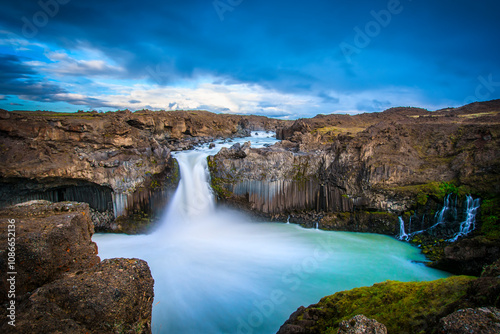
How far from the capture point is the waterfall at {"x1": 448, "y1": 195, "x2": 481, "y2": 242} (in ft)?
50.9

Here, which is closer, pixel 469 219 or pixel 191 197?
pixel 469 219

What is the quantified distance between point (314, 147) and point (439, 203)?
10151mm

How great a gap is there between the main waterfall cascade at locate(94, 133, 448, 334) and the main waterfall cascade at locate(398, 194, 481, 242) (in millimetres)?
1511

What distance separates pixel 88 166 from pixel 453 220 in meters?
26.3

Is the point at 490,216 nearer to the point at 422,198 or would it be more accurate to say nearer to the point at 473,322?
the point at 422,198

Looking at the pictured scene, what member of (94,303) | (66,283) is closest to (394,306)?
(94,303)

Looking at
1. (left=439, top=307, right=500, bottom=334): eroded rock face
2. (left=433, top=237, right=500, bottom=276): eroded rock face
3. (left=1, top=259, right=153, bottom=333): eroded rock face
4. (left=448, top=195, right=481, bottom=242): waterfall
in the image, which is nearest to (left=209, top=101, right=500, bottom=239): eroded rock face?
(left=448, top=195, right=481, bottom=242): waterfall

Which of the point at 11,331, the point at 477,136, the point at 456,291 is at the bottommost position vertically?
the point at 456,291

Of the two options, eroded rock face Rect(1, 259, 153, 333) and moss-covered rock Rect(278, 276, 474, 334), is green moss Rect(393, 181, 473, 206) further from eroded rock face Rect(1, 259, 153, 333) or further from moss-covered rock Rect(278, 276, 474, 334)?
eroded rock face Rect(1, 259, 153, 333)

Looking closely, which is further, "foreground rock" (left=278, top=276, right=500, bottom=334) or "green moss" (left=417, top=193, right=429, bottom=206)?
"green moss" (left=417, top=193, right=429, bottom=206)

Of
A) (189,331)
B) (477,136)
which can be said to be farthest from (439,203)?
(189,331)

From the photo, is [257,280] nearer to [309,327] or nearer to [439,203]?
[309,327]

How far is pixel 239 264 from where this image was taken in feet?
47.3

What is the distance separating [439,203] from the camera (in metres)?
17.0
